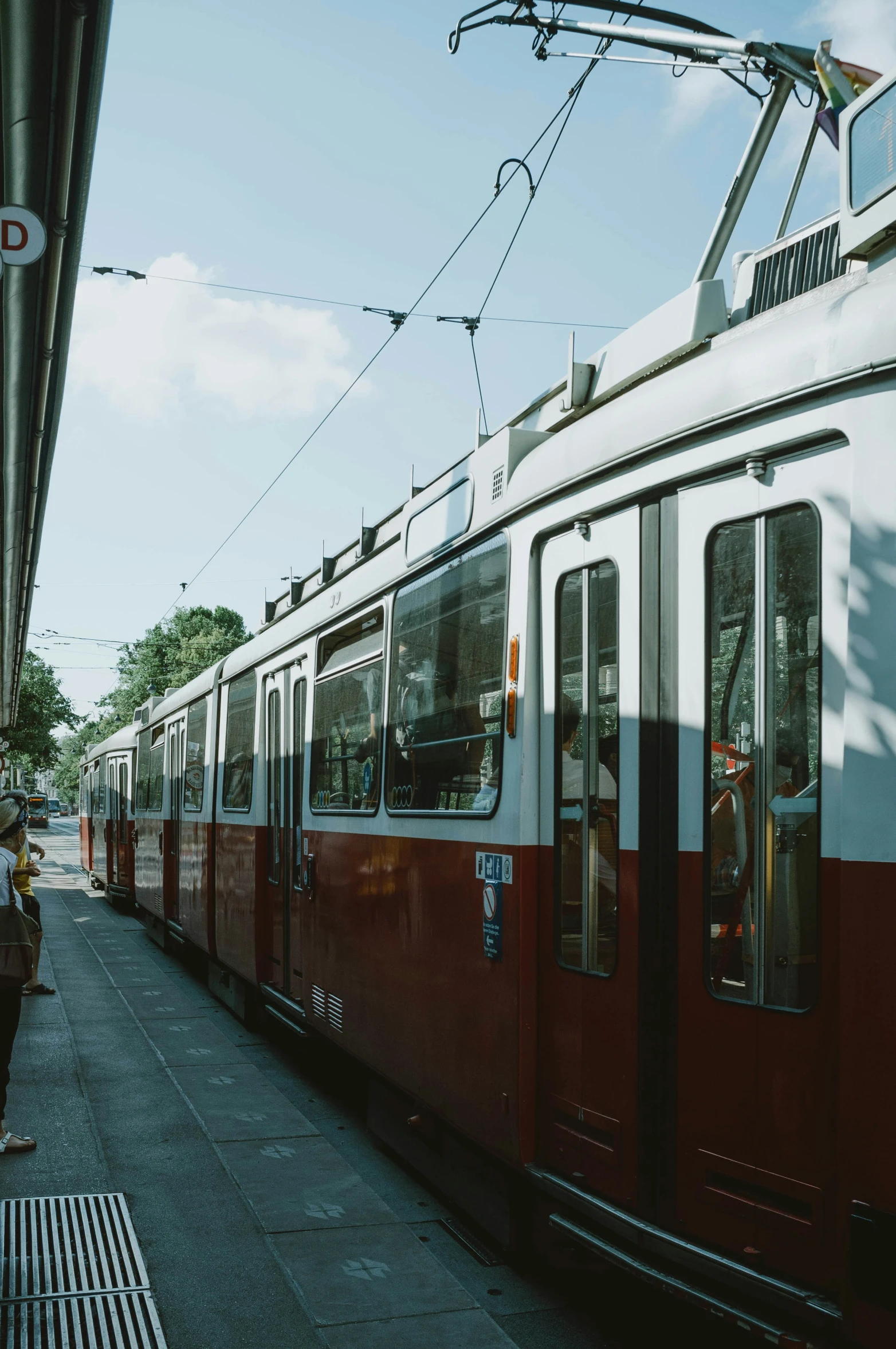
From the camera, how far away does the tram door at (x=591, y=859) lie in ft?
12.2

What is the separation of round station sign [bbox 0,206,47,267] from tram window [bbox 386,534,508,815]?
240cm

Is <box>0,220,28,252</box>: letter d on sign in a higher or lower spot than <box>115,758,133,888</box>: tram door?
higher

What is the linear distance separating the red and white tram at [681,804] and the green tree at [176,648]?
55.3 m

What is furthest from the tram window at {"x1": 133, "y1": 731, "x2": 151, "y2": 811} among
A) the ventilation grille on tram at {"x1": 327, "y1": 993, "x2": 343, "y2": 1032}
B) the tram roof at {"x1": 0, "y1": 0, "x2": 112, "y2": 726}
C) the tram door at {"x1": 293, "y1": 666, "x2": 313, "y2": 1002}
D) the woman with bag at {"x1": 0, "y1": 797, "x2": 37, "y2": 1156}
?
the woman with bag at {"x1": 0, "y1": 797, "x2": 37, "y2": 1156}

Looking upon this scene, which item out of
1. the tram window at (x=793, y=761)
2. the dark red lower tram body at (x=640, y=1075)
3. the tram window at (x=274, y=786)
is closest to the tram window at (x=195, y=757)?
the tram window at (x=274, y=786)

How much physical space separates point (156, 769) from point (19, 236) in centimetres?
1100

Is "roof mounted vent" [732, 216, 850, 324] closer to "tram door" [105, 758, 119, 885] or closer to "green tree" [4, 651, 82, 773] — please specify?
"tram door" [105, 758, 119, 885]

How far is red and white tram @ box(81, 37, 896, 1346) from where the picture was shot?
2.99 meters

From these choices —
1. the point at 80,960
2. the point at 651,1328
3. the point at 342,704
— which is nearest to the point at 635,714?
the point at 651,1328

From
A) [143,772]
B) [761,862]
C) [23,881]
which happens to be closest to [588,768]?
[761,862]

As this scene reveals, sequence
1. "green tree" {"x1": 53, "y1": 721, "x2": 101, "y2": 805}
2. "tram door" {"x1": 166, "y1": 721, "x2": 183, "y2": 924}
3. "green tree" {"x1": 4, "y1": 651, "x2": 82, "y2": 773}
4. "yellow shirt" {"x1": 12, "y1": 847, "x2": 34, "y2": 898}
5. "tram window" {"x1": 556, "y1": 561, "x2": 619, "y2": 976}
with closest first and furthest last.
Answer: "tram window" {"x1": 556, "y1": 561, "x2": 619, "y2": 976} < "yellow shirt" {"x1": 12, "y1": 847, "x2": 34, "y2": 898} < "tram door" {"x1": 166, "y1": 721, "x2": 183, "y2": 924} < "green tree" {"x1": 4, "y1": 651, "x2": 82, "y2": 773} < "green tree" {"x1": 53, "y1": 721, "x2": 101, "y2": 805}

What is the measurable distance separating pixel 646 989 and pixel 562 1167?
0.81 meters

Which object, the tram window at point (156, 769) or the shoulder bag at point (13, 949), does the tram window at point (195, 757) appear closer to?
the tram window at point (156, 769)

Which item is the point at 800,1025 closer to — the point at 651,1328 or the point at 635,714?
the point at 635,714
